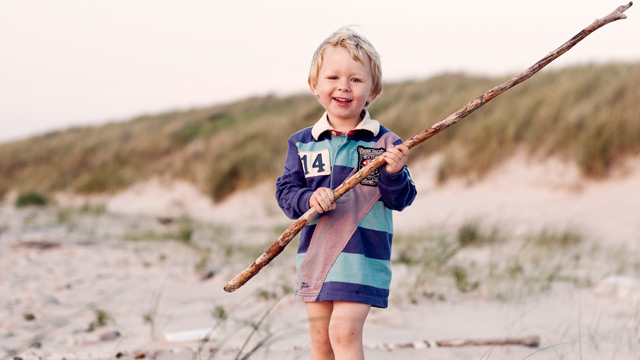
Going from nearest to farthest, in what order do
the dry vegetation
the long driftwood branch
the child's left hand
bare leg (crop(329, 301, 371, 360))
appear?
the long driftwood branch → the child's left hand → bare leg (crop(329, 301, 371, 360)) → the dry vegetation

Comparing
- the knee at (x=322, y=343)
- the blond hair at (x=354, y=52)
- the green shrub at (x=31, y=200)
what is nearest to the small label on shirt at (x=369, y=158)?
the blond hair at (x=354, y=52)

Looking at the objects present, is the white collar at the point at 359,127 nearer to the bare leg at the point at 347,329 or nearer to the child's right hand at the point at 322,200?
the child's right hand at the point at 322,200

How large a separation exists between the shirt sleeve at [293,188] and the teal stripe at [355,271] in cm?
21

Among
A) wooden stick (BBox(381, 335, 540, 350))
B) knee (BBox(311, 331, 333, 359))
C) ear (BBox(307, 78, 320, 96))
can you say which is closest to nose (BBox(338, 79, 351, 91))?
ear (BBox(307, 78, 320, 96))

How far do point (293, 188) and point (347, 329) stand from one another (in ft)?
1.68

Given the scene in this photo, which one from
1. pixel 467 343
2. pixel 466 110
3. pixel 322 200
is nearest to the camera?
pixel 466 110

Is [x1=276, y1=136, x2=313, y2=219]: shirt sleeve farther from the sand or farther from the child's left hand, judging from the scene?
the sand

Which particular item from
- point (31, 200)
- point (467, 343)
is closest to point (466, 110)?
point (467, 343)

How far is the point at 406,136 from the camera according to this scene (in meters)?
12.2

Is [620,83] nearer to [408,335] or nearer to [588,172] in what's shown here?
[588,172]

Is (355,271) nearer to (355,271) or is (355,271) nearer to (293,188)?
(355,271)

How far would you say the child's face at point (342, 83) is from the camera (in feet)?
6.43

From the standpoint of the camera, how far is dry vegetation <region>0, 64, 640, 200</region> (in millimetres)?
9258

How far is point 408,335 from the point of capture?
3.06 metres
